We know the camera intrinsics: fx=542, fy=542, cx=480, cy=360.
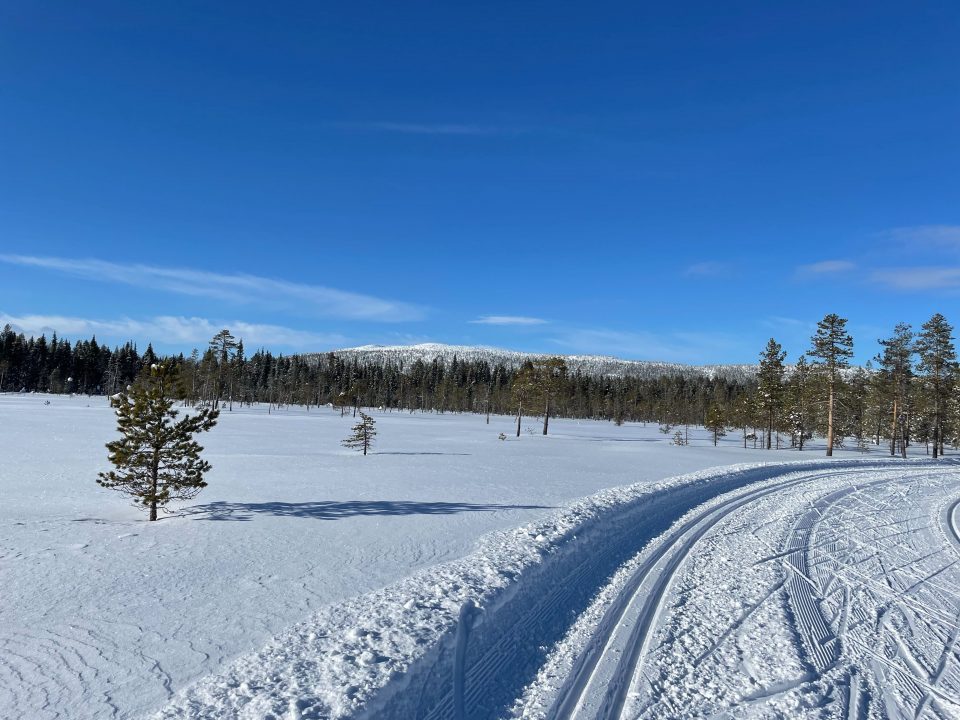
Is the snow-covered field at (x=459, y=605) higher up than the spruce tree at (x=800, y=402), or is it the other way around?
the spruce tree at (x=800, y=402)

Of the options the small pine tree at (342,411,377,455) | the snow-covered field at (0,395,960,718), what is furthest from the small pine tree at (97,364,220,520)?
the small pine tree at (342,411,377,455)

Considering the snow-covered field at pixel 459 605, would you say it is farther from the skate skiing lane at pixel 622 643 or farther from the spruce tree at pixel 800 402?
the spruce tree at pixel 800 402

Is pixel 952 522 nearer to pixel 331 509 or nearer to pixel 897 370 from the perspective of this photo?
pixel 331 509

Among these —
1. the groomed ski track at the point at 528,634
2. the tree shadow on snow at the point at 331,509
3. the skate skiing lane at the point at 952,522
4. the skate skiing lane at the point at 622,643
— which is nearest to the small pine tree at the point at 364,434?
the tree shadow on snow at the point at 331,509

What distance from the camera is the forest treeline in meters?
45.2

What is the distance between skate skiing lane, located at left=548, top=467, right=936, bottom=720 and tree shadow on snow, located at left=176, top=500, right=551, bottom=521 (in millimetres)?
5157

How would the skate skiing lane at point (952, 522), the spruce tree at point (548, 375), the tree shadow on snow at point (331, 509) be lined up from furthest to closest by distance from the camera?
1. the spruce tree at point (548, 375)
2. the tree shadow on snow at point (331, 509)
3. the skate skiing lane at point (952, 522)

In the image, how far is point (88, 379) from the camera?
106250 millimetres

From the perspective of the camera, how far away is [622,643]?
251 inches

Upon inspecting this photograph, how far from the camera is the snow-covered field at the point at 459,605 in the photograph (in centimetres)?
523

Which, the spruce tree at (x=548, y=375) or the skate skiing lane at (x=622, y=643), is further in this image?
the spruce tree at (x=548, y=375)

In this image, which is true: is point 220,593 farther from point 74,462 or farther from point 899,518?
point 74,462

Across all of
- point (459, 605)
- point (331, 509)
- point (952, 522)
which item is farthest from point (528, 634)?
point (952, 522)

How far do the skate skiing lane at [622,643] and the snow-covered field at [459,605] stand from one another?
0.15ft
